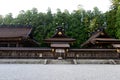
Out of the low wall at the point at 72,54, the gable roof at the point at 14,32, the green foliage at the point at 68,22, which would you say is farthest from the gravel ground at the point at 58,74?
the green foliage at the point at 68,22

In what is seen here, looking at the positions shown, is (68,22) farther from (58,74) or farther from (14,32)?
(58,74)

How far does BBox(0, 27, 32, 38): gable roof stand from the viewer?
146 feet

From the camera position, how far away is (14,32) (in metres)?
46.7

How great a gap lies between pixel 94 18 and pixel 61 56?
24.8m

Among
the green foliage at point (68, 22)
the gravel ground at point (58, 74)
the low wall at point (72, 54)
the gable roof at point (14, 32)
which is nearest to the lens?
the gravel ground at point (58, 74)

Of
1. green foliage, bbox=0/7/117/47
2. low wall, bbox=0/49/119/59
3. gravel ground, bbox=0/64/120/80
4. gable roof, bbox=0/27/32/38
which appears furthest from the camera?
green foliage, bbox=0/7/117/47

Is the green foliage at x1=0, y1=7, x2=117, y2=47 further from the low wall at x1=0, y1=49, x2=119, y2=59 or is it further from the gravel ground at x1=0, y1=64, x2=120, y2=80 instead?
the gravel ground at x1=0, y1=64, x2=120, y2=80

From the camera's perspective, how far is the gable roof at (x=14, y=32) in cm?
4463

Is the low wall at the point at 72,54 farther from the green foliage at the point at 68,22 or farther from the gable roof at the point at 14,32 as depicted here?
the green foliage at the point at 68,22

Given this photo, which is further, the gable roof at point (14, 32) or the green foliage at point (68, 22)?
the green foliage at point (68, 22)

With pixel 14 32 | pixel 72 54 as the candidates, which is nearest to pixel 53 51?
pixel 72 54

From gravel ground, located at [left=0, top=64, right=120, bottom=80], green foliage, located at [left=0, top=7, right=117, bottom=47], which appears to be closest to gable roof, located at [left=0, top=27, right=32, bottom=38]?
green foliage, located at [left=0, top=7, right=117, bottom=47]

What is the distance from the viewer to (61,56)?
132 ft

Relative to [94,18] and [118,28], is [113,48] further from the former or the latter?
[94,18]
